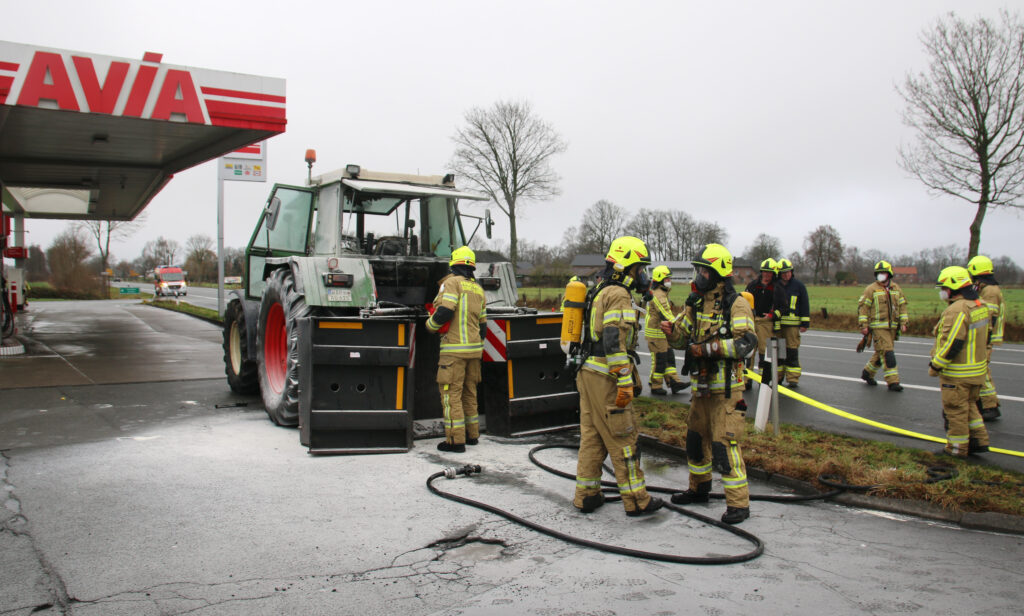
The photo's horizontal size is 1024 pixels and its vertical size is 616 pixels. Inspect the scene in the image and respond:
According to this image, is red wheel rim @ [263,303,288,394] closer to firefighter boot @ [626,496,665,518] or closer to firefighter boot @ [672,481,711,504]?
firefighter boot @ [626,496,665,518]

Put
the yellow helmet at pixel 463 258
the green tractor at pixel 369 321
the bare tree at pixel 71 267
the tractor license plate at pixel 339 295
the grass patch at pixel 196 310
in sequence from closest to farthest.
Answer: the green tractor at pixel 369 321 < the yellow helmet at pixel 463 258 < the tractor license plate at pixel 339 295 < the grass patch at pixel 196 310 < the bare tree at pixel 71 267

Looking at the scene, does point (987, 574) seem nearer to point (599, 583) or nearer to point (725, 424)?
point (725, 424)

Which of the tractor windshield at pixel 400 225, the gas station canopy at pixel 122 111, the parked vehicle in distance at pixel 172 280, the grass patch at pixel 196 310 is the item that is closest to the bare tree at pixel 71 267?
the parked vehicle in distance at pixel 172 280

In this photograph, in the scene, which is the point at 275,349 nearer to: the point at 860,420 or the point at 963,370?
the point at 860,420

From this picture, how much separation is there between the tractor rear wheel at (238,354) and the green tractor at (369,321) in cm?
3

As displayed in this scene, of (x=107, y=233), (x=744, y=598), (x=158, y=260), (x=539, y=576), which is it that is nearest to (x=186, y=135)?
(x=539, y=576)

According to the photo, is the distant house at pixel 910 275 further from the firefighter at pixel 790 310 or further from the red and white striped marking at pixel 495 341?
the red and white striped marking at pixel 495 341

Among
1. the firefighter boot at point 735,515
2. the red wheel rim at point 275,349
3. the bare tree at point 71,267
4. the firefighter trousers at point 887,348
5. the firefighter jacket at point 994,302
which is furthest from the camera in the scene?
the bare tree at point 71,267

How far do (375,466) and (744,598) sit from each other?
134 inches

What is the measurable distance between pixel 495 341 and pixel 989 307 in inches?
232

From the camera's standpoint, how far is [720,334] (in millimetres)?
4934

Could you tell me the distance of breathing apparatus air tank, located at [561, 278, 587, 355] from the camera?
5.26 m

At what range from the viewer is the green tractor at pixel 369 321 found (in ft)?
21.0

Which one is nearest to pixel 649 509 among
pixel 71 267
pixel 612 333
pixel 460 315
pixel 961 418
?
pixel 612 333
